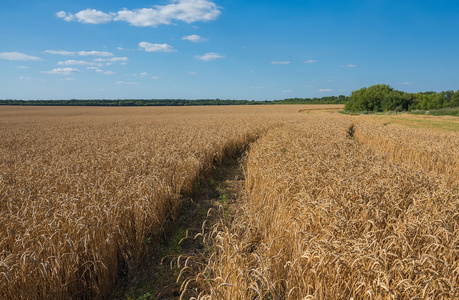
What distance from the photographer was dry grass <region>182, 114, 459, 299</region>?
6.81 ft

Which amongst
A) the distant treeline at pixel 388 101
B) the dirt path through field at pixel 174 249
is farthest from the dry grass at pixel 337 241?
the distant treeline at pixel 388 101

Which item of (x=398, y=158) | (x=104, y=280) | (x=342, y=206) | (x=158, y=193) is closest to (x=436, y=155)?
(x=398, y=158)

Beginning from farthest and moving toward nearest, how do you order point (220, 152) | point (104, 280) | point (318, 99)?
point (318, 99) → point (220, 152) → point (104, 280)

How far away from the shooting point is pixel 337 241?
232 cm

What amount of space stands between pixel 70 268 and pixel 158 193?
208 cm

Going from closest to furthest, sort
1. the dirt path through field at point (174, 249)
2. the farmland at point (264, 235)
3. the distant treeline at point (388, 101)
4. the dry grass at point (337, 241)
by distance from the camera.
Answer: the dry grass at point (337, 241)
the farmland at point (264, 235)
the dirt path through field at point (174, 249)
the distant treeline at point (388, 101)

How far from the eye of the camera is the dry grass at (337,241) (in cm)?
207

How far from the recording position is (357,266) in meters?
2.26

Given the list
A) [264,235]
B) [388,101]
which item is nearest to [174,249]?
[264,235]

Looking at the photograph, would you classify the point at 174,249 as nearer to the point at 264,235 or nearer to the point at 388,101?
the point at 264,235

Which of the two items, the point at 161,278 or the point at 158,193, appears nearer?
the point at 161,278

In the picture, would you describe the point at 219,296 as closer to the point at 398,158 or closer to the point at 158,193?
the point at 158,193

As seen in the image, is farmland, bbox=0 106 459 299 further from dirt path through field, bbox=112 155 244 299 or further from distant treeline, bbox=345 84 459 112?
distant treeline, bbox=345 84 459 112

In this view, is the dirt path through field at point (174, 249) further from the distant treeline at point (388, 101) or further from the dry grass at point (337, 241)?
the distant treeline at point (388, 101)
